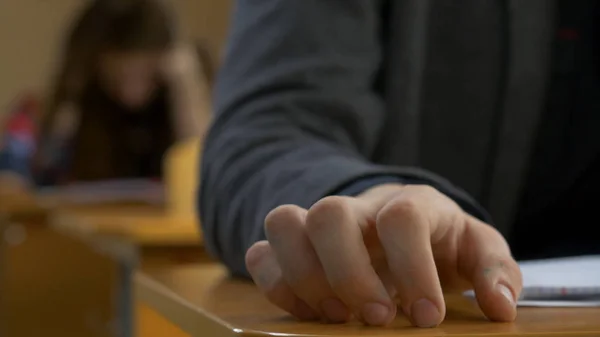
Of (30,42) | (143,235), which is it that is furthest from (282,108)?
(30,42)

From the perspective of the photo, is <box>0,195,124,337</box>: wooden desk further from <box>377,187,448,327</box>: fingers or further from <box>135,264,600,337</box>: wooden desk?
<box>377,187,448,327</box>: fingers

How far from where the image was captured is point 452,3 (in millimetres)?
595

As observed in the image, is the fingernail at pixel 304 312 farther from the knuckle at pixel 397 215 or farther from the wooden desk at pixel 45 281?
the wooden desk at pixel 45 281

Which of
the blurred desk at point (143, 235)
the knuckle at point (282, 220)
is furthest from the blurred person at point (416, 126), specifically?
the blurred desk at point (143, 235)

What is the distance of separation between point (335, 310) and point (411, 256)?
34 mm

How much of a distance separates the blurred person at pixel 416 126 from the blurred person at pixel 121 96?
1859mm

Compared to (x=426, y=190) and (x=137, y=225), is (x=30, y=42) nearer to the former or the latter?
(x=137, y=225)

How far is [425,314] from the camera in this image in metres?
0.31

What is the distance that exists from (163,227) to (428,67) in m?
0.84

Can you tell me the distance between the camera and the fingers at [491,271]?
33 centimetres

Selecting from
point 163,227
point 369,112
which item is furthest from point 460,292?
point 163,227

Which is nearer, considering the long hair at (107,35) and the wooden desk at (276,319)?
the wooden desk at (276,319)

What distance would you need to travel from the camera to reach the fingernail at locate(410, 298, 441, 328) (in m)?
0.31

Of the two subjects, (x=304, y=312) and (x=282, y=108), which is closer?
(x=304, y=312)
